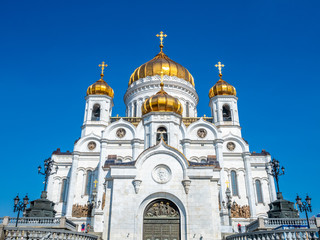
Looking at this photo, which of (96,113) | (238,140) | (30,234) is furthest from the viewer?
(96,113)

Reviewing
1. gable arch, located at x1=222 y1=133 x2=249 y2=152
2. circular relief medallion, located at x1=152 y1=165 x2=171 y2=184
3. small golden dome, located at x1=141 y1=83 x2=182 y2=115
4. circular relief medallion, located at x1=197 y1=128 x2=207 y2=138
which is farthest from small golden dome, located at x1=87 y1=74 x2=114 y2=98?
circular relief medallion, located at x1=152 y1=165 x2=171 y2=184

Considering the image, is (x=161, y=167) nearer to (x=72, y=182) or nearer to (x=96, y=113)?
(x=72, y=182)

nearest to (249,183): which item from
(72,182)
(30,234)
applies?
(72,182)

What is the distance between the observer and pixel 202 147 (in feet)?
101

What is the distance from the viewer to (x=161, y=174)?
1653cm

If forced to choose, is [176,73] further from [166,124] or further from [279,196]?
[279,196]

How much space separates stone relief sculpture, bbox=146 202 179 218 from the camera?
51.7 feet

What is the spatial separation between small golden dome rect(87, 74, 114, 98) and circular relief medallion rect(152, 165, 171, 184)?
19.7 metres

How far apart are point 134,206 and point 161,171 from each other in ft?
7.84

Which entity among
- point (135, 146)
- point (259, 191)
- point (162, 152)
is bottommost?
point (162, 152)

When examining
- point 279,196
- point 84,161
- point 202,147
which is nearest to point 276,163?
point 279,196

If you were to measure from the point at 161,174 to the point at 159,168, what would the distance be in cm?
38

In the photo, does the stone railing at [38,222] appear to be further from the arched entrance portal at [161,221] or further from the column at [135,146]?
the column at [135,146]

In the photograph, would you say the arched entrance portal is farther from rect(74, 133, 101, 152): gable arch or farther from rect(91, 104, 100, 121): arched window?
rect(91, 104, 100, 121): arched window
